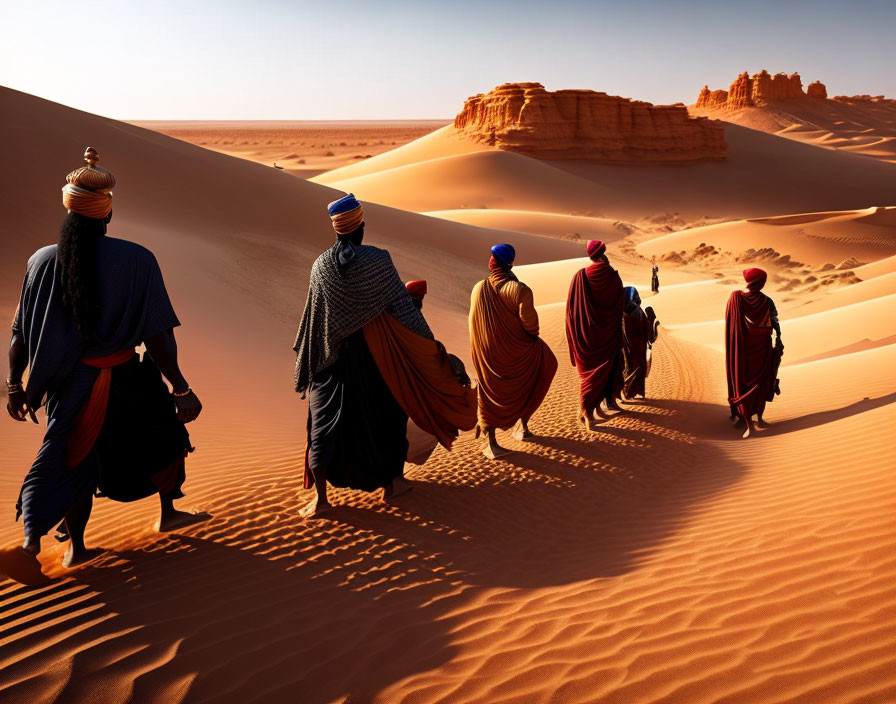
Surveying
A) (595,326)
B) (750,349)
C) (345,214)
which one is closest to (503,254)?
(595,326)

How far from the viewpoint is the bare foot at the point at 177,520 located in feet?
16.6

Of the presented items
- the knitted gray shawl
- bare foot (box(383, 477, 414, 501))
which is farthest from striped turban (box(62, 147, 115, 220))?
bare foot (box(383, 477, 414, 501))

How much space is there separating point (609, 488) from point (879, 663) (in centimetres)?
348

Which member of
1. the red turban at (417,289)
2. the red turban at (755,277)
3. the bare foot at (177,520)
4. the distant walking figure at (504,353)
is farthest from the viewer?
the red turban at (755,277)

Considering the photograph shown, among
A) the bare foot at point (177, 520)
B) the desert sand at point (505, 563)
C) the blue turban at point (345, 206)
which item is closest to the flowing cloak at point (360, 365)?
the blue turban at point (345, 206)

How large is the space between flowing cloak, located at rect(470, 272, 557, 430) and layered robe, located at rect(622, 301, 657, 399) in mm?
2524

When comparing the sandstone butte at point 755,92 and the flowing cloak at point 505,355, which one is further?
the sandstone butte at point 755,92

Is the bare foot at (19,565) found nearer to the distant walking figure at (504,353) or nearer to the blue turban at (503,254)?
the distant walking figure at (504,353)

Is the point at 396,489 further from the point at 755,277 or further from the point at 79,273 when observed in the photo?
the point at 755,277

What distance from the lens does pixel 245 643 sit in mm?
3768

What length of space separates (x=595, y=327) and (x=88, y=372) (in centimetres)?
596

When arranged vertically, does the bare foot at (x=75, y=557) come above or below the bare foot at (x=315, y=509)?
below

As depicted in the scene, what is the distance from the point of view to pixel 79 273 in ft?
13.9

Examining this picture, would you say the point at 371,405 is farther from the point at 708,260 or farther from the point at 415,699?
the point at 708,260
